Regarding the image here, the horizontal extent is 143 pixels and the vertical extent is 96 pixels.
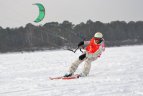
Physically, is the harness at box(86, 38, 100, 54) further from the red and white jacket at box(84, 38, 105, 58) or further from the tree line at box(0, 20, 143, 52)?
the tree line at box(0, 20, 143, 52)

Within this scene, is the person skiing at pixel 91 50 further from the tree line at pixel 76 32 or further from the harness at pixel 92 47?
the tree line at pixel 76 32

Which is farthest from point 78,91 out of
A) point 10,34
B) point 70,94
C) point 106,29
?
point 106,29

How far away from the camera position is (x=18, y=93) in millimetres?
6918

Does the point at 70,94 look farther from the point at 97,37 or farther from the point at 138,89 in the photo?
the point at 97,37

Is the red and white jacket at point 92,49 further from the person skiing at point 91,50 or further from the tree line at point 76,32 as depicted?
the tree line at point 76,32

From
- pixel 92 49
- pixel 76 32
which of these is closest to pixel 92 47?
pixel 92 49

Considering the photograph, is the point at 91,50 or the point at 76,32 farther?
the point at 76,32

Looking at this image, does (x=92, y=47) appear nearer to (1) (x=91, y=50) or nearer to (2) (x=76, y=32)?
(1) (x=91, y=50)

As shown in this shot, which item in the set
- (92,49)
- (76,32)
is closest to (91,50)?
(92,49)

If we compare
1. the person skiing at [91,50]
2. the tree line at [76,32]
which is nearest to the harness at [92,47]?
the person skiing at [91,50]

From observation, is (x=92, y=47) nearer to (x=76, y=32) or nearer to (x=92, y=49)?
(x=92, y=49)

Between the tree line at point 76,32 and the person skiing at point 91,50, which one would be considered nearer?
the person skiing at point 91,50

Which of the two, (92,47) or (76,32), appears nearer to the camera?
(92,47)

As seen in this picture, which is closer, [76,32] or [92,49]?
[92,49]
